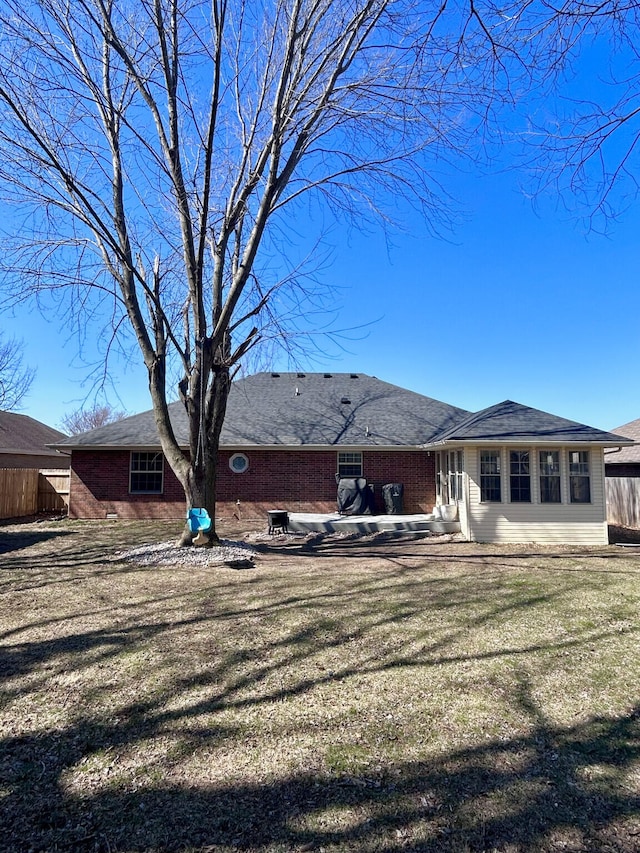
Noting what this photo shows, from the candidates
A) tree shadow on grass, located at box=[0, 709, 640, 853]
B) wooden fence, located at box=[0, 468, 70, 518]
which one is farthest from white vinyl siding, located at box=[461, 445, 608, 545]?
wooden fence, located at box=[0, 468, 70, 518]

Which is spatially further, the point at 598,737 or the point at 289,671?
the point at 289,671

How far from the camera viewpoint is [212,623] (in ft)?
17.8

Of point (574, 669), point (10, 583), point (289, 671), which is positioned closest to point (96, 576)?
point (10, 583)

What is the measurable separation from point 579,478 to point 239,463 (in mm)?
9667

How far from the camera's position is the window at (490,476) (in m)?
12.0

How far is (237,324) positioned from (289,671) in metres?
7.22

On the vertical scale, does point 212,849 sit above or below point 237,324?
below

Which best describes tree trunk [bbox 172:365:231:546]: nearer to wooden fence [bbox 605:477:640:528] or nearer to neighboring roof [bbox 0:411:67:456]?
wooden fence [bbox 605:477:640:528]

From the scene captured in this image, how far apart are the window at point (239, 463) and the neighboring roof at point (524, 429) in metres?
6.54

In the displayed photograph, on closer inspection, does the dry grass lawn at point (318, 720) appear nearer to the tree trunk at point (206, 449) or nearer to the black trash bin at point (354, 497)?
the tree trunk at point (206, 449)

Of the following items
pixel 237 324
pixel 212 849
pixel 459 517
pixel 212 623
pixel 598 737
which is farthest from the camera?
pixel 459 517

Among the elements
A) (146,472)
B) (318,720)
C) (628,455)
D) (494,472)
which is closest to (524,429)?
(494,472)

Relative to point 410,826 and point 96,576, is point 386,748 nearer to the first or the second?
point 410,826

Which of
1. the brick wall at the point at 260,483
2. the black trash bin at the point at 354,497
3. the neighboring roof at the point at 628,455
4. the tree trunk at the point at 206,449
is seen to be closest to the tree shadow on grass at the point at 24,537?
the brick wall at the point at 260,483
